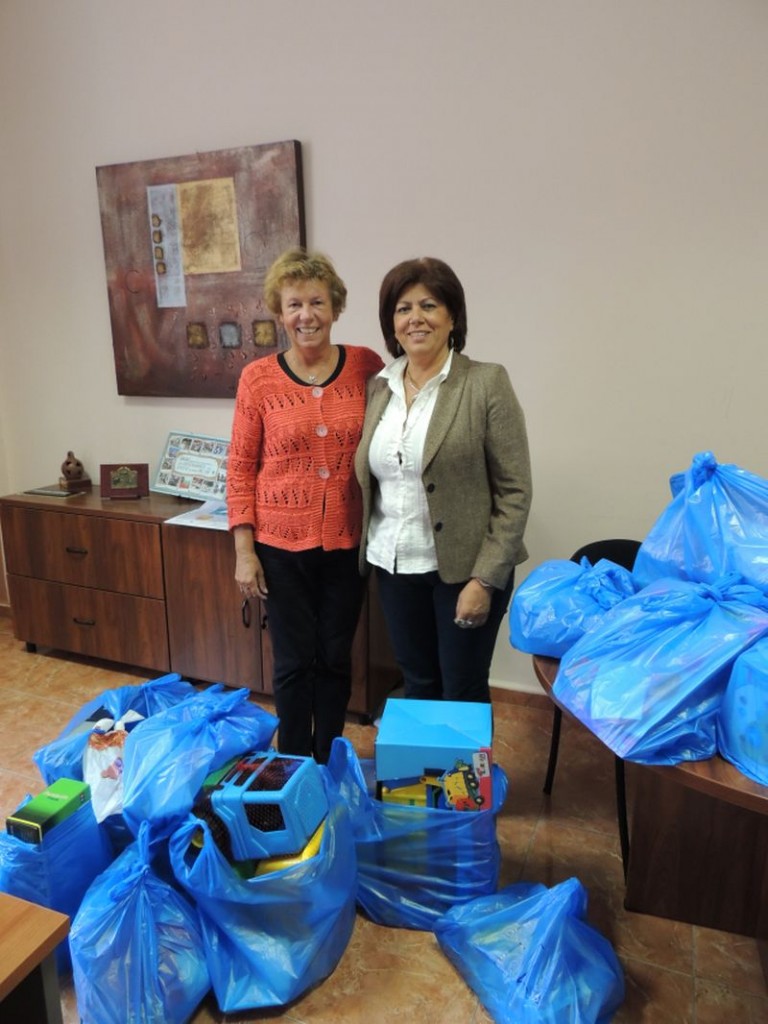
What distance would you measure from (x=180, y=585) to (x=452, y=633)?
1.28m

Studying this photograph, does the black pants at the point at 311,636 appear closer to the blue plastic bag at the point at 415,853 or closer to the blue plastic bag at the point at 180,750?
the blue plastic bag at the point at 180,750

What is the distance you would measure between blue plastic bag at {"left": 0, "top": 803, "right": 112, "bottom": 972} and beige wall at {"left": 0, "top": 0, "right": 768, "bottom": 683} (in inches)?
59.3

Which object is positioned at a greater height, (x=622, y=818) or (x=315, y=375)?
(x=315, y=375)

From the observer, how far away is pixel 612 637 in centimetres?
103

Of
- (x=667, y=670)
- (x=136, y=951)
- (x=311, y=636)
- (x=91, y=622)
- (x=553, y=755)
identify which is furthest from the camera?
(x=91, y=622)

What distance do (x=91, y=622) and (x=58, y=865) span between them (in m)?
1.50

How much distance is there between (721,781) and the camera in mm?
883

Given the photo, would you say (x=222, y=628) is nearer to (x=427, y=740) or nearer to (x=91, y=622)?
(x=91, y=622)

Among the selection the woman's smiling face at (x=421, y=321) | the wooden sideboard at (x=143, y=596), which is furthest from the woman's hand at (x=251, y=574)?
the woman's smiling face at (x=421, y=321)

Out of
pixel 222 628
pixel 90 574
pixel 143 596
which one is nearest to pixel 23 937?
pixel 222 628

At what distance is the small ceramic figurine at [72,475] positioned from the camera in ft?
9.60

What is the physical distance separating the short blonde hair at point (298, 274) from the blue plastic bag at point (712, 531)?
934 millimetres

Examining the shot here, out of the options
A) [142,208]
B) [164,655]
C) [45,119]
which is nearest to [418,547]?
[164,655]

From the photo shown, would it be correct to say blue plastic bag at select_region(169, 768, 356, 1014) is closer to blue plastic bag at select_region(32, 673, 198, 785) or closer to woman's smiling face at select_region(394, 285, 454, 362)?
blue plastic bag at select_region(32, 673, 198, 785)
